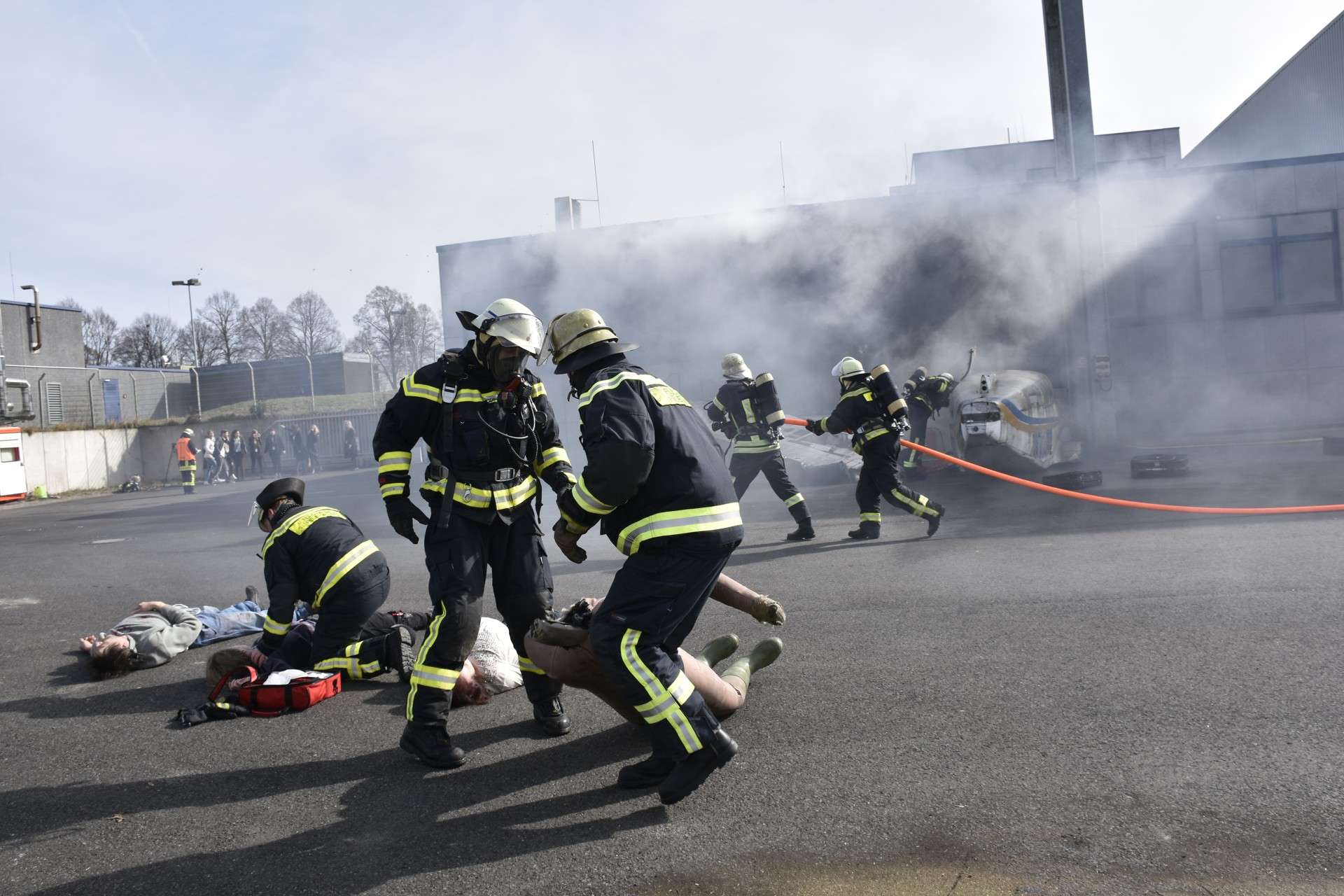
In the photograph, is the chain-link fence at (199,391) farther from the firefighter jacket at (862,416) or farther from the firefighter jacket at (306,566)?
the firefighter jacket at (306,566)

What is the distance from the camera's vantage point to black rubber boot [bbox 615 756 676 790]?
309cm

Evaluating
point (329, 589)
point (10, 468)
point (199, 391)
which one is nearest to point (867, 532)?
point (329, 589)

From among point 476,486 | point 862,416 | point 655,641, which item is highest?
point 862,416

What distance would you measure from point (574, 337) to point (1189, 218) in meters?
18.4

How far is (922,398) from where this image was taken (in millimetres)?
13242

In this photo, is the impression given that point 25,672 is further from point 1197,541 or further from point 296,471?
point 296,471

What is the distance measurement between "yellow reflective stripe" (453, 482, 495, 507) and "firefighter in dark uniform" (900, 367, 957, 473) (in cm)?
1027

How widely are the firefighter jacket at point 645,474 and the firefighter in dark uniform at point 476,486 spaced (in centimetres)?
64

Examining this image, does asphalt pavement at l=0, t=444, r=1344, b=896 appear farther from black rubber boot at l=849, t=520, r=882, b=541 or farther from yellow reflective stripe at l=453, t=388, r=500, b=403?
black rubber boot at l=849, t=520, r=882, b=541

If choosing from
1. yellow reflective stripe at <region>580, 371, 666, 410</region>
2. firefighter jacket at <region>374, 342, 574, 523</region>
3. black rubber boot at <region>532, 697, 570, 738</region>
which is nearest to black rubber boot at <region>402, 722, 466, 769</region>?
black rubber boot at <region>532, 697, 570, 738</region>

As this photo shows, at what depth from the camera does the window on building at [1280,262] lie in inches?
709

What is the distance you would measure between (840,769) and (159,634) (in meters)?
3.93

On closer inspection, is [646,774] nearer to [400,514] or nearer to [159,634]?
[400,514]

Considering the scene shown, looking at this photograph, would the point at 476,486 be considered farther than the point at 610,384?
Yes
